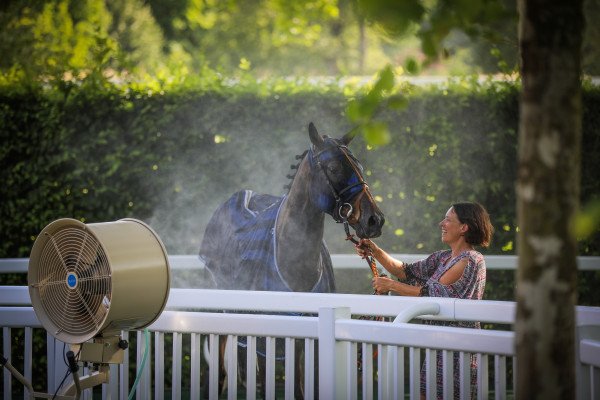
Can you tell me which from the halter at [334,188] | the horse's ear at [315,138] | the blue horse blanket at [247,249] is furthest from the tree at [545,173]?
the blue horse blanket at [247,249]

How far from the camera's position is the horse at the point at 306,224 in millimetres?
4031

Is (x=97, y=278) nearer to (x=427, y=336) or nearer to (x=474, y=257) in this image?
(x=427, y=336)

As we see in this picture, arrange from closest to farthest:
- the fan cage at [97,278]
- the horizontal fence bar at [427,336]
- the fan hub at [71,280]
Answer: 1. the horizontal fence bar at [427,336]
2. the fan cage at [97,278]
3. the fan hub at [71,280]

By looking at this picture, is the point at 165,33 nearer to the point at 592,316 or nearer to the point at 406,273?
the point at 406,273

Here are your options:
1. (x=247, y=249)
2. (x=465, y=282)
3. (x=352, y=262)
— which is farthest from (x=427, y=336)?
(x=352, y=262)

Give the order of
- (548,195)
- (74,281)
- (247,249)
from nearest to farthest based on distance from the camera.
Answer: (548,195) → (74,281) → (247,249)

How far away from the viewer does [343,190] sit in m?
4.04

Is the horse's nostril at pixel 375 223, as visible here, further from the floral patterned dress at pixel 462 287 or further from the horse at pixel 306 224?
the floral patterned dress at pixel 462 287

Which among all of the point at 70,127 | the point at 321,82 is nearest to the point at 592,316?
the point at 321,82

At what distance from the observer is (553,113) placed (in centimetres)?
157

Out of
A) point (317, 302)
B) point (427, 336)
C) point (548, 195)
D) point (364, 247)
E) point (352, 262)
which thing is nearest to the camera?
point (548, 195)

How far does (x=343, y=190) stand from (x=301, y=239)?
1.36 ft

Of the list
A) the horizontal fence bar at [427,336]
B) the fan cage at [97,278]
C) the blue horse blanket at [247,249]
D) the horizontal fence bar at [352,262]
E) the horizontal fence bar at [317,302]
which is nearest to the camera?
the horizontal fence bar at [427,336]

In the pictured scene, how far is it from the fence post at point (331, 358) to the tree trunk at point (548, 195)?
1.09 metres
